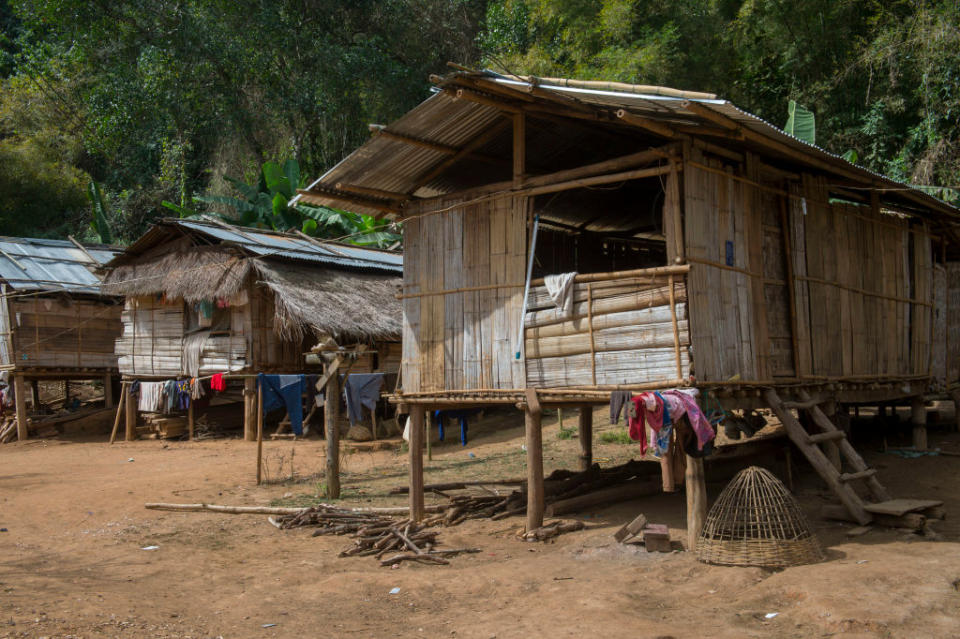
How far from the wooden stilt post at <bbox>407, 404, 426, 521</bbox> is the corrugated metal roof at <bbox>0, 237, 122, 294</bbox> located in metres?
14.4

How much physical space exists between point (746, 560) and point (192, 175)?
29.6m

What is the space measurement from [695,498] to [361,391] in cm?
953

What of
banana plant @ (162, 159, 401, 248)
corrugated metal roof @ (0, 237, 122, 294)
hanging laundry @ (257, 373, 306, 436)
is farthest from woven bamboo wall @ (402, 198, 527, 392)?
corrugated metal roof @ (0, 237, 122, 294)

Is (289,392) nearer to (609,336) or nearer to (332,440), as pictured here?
(332,440)

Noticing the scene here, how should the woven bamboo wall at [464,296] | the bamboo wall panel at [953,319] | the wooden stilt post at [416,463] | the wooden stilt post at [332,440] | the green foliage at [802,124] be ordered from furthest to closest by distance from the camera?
the green foliage at [802,124] < the bamboo wall panel at [953,319] < the wooden stilt post at [332,440] < the wooden stilt post at [416,463] < the woven bamboo wall at [464,296]

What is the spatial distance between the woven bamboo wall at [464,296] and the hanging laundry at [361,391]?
6.04 m

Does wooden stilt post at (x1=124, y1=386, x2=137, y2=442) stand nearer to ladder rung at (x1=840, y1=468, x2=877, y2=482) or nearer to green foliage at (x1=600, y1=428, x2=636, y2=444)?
green foliage at (x1=600, y1=428, x2=636, y2=444)

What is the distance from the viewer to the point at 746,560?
7.33m

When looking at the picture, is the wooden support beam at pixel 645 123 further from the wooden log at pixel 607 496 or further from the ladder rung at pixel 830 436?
the wooden log at pixel 607 496

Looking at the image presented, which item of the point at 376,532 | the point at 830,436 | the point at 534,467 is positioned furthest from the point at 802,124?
the point at 376,532

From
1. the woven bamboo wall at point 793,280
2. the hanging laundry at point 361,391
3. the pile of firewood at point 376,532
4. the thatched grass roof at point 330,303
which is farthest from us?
the thatched grass roof at point 330,303

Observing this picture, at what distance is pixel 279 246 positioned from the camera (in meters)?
19.1

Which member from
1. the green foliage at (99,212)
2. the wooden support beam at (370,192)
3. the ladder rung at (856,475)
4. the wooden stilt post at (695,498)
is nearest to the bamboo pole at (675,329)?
the wooden stilt post at (695,498)

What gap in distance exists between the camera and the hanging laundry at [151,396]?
19484 mm
